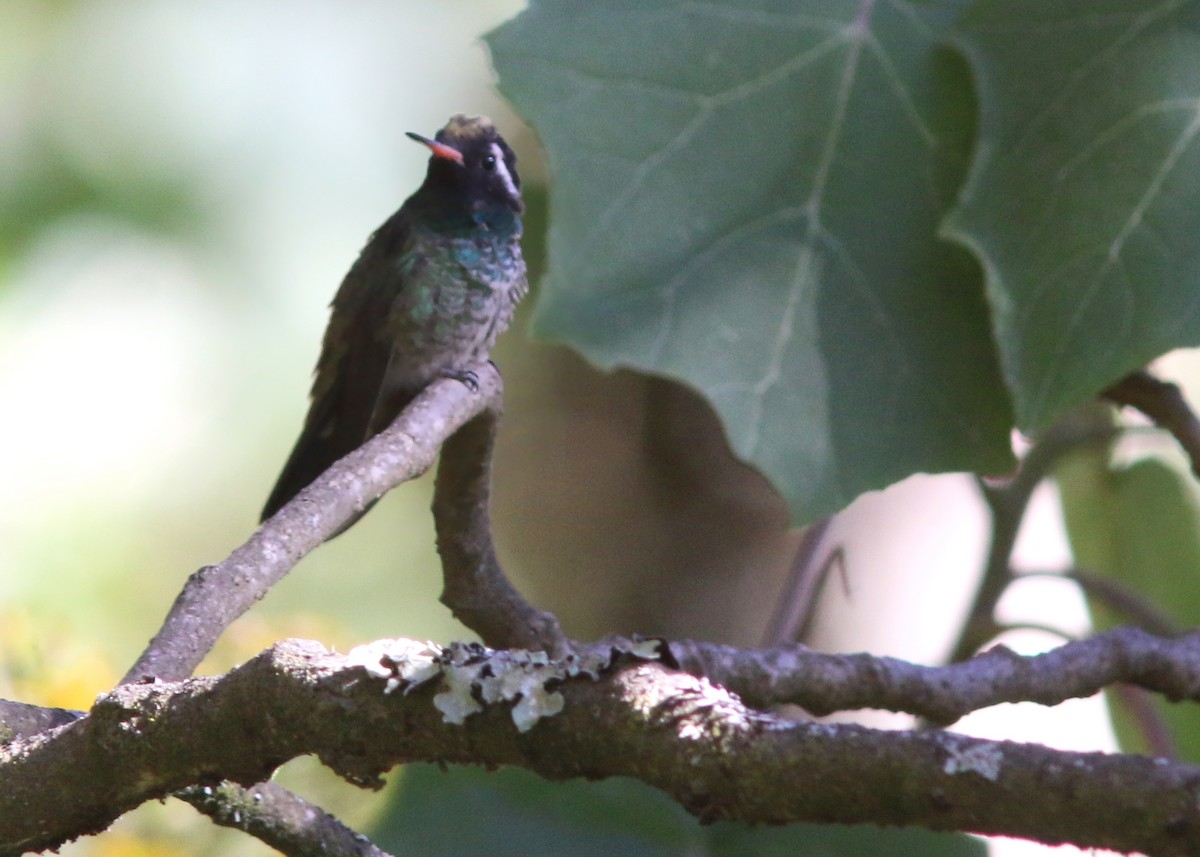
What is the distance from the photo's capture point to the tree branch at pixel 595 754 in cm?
74

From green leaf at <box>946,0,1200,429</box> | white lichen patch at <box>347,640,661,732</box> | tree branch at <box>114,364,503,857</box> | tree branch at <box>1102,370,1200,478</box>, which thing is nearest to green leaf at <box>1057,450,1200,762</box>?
tree branch at <box>1102,370,1200,478</box>

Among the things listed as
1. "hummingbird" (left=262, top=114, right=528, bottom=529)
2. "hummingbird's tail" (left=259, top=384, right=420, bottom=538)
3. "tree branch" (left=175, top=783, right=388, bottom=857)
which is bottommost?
"tree branch" (left=175, top=783, right=388, bottom=857)

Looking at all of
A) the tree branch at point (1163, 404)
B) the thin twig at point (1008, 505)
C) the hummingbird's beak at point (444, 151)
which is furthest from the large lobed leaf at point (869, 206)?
the hummingbird's beak at point (444, 151)

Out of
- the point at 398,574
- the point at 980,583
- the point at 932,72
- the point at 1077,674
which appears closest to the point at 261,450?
the point at 398,574

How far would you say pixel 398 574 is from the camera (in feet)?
15.5

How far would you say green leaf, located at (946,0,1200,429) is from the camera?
69.6 inches

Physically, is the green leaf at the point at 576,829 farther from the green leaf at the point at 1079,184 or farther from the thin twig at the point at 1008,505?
the green leaf at the point at 1079,184

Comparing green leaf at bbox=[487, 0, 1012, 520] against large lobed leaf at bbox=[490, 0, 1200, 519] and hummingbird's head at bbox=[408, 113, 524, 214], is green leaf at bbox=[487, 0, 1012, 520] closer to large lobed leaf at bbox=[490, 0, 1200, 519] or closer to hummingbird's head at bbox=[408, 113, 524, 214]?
large lobed leaf at bbox=[490, 0, 1200, 519]

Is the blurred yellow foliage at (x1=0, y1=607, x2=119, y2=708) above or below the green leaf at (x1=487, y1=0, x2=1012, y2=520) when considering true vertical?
below

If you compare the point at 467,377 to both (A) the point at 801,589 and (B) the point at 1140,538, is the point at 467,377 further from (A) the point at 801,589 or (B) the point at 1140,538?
(B) the point at 1140,538

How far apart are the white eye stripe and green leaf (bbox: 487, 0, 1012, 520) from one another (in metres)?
0.91

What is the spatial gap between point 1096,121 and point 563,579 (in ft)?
6.10

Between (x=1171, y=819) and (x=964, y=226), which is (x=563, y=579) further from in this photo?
(x=1171, y=819)

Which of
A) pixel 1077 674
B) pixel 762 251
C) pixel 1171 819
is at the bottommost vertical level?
pixel 1171 819
